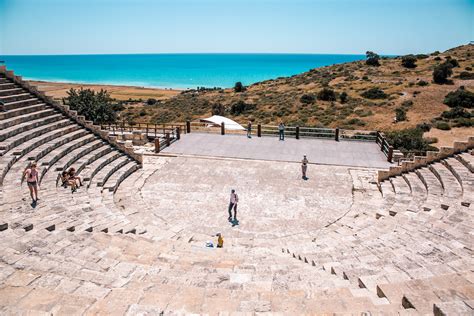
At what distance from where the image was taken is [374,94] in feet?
150

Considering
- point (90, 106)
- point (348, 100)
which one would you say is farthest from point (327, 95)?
point (90, 106)

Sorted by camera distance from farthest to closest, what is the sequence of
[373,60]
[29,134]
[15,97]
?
[373,60]
[15,97]
[29,134]

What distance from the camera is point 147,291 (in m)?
6.42

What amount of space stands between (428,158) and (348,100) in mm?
30146

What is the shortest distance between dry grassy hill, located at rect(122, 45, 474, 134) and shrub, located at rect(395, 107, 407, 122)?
22.0 inches

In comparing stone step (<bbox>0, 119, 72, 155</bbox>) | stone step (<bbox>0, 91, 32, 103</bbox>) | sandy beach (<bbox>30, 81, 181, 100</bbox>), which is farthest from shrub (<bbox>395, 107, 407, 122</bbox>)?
sandy beach (<bbox>30, 81, 181, 100</bbox>)

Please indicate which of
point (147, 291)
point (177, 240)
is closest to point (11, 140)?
point (177, 240)

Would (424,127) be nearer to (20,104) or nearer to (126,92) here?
(20,104)

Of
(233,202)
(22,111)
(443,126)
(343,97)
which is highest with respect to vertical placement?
(343,97)

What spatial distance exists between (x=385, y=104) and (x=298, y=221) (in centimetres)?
3415

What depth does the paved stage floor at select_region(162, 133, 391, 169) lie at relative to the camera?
20.6 meters

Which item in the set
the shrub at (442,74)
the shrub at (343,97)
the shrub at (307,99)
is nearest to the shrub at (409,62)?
the shrub at (442,74)

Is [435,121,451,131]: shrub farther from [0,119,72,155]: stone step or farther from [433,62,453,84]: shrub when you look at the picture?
[0,119,72,155]: stone step

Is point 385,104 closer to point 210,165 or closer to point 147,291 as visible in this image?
point 210,165
